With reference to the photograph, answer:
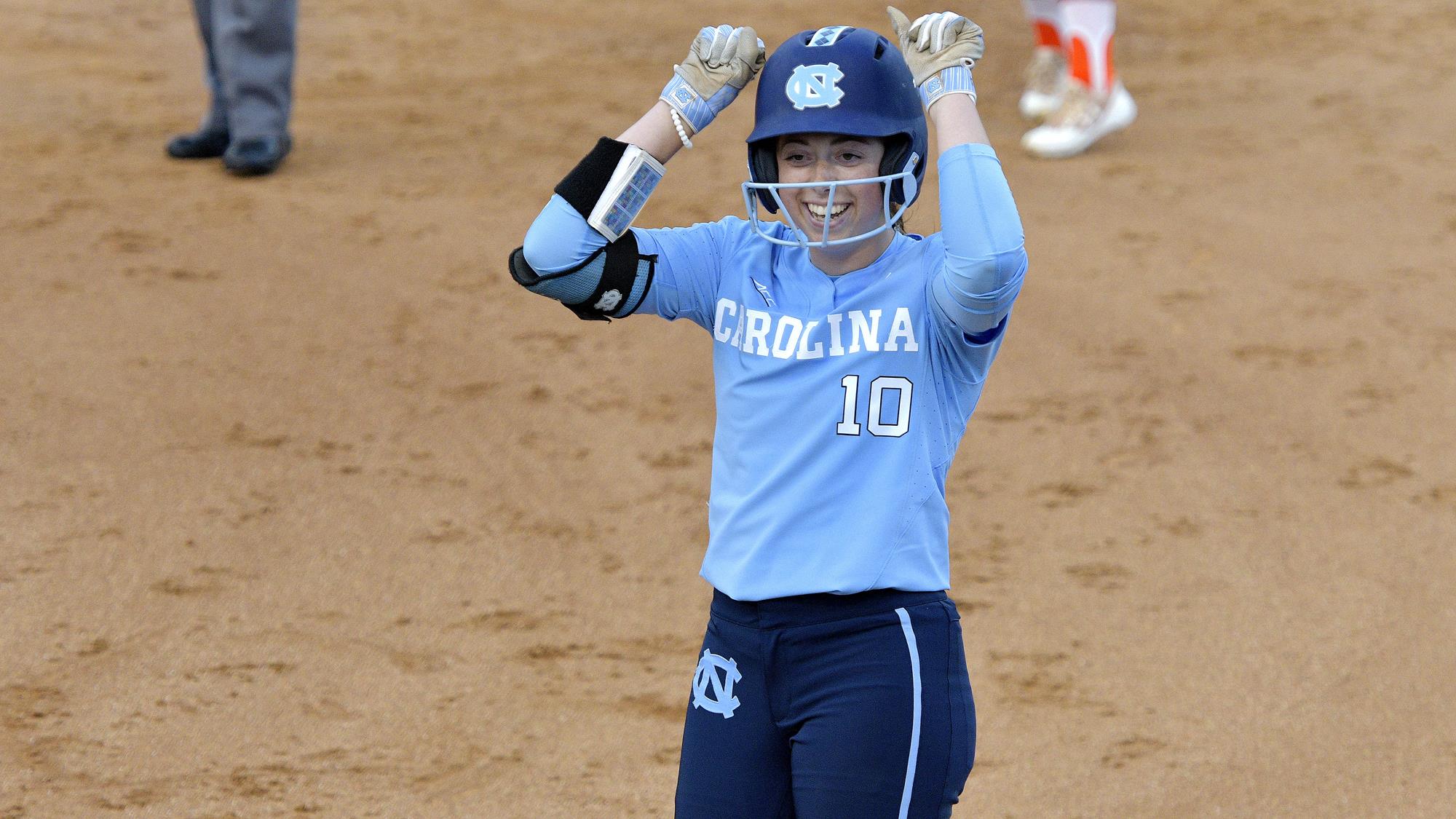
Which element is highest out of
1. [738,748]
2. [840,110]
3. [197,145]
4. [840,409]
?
[840,110]

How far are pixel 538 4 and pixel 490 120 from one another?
266 centimetres

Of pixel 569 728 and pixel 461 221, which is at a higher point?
pixel 461 221

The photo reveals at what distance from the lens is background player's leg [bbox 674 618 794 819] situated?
2164mm

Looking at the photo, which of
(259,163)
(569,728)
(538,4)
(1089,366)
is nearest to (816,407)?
(569,728)

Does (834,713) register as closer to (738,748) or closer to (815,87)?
(738,748)

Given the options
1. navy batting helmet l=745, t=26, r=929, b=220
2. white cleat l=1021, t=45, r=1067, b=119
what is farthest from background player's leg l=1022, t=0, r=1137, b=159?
navy batting helmet l=745, t=26, r=929, b=220

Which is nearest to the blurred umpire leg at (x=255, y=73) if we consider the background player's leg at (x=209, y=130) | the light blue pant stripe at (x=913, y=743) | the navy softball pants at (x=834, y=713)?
the background player's leg at (x=209, y=130)

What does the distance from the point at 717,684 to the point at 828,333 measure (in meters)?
0.54

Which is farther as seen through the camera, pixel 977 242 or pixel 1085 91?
pixel 1085 91

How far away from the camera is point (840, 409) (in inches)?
84.9

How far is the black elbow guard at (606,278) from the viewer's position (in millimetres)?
2324

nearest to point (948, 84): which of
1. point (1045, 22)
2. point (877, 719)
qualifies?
point (877, 719)

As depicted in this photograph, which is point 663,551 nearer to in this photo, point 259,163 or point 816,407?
point 816,407

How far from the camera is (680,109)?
234 cm
